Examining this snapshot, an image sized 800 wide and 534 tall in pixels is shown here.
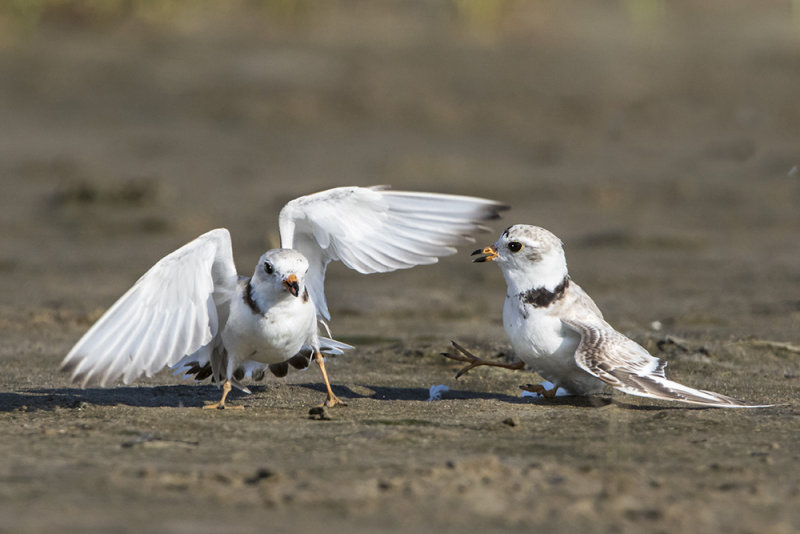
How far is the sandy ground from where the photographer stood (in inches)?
148

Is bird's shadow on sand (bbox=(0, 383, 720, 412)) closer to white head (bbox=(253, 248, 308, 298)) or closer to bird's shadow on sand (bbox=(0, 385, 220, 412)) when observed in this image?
bird's shadow on sand (bbox=(0, 385, 220, 412))

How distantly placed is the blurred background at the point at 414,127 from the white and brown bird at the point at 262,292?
3001 mm

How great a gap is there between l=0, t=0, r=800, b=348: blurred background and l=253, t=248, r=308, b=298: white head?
3727 millimetres

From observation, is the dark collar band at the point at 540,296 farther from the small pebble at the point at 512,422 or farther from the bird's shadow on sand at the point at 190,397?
the small pebble at the point at 512,422

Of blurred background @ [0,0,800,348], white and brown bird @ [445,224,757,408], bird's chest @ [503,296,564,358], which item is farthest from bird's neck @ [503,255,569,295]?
blurred background @ [0,0,800,348]

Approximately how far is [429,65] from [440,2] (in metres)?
1.68

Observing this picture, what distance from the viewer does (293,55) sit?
15.9 m

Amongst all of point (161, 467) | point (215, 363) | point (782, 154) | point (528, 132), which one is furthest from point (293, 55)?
point (161, 467)

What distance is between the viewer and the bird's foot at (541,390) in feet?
18.0

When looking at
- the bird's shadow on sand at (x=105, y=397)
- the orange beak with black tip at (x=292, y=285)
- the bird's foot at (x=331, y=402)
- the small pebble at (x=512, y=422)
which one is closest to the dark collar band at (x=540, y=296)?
the small pebble at (x=512, y=422)

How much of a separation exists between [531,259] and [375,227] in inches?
33.9

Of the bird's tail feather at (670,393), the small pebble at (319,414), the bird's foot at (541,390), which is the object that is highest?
the bird's tail feather at (670,393)

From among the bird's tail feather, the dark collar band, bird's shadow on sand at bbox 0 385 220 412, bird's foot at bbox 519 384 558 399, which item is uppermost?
the dark collar band

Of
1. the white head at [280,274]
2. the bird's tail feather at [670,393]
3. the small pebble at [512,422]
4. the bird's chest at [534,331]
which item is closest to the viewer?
the small pebble at [512,422]
